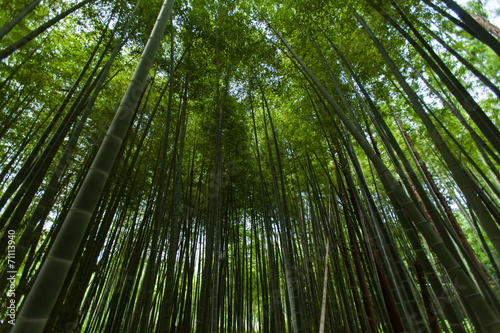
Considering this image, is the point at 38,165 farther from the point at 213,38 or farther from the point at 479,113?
the point at 479,113

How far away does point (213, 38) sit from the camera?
12.2 feet

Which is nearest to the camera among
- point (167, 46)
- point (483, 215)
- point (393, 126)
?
point (483, 215)

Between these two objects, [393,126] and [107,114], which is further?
[393,126]

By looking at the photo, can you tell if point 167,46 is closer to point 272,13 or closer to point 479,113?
point 272,13

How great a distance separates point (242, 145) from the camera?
4762 millimetres

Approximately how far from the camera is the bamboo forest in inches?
71.7

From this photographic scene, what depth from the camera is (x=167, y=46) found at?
4012mm

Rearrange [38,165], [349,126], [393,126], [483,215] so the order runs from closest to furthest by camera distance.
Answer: [483,215], [349,126], [38,165], [393,126]

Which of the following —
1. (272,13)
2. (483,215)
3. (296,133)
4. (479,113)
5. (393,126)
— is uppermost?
(272,13)

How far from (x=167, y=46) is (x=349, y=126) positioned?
3.52m

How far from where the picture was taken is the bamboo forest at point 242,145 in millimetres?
1822

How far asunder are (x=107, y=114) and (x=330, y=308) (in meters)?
4.77

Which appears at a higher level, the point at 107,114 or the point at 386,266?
the point at 107,114

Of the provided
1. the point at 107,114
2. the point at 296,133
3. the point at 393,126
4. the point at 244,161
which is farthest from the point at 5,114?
the point at 393,126
